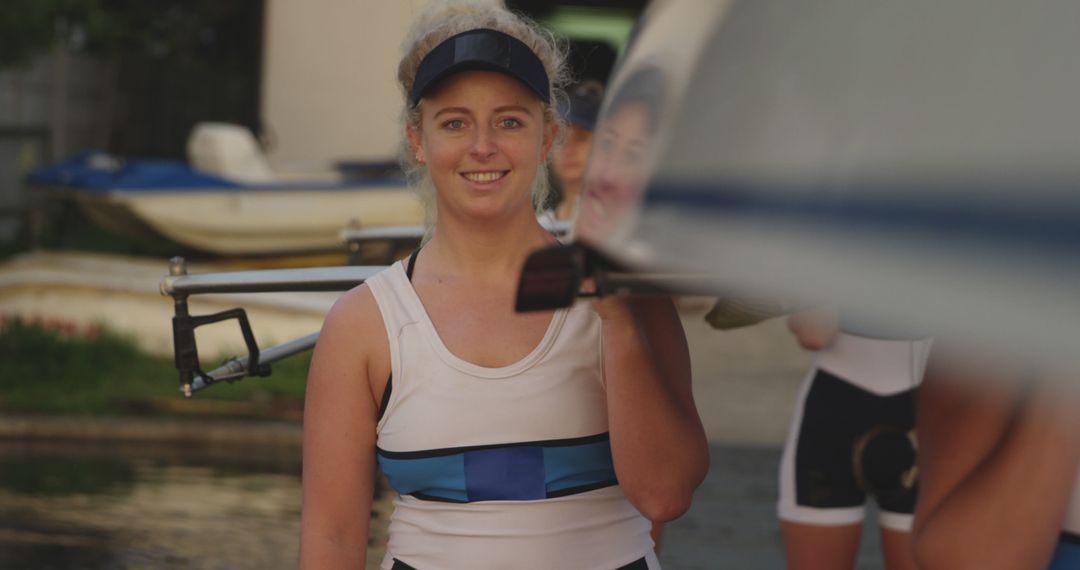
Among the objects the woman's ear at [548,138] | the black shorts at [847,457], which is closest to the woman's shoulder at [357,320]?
the woman's ear at [548,138]

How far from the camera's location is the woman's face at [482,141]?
2.73 metres

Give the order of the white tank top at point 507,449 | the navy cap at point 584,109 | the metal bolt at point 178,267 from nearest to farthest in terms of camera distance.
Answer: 1. the white tank top at point 507,449
2. the metal bolt at point 178,267
3. the navy cap at point 584,109

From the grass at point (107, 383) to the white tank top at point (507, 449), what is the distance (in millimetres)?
7898

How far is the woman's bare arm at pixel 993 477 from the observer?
1.63 metres

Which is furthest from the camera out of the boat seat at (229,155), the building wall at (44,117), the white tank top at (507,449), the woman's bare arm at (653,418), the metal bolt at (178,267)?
the building wall at (44,117)

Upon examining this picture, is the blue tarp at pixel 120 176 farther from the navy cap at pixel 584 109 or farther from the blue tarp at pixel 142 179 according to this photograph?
the navy cap at pixel 584 109

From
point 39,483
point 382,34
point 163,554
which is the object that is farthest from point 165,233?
point 163,554

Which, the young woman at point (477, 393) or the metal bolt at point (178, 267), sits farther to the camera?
the metal bolt at point (178, 267)

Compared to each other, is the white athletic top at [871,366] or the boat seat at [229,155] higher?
the boat seat at [229,155]

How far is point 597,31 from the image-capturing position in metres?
21.9

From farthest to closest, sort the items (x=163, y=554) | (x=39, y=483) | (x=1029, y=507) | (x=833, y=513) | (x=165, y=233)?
(x=165, y=233)
(x=39, y=483)
(x=163, y=554)
(x=833, y=513)
(x=1029, y=507)

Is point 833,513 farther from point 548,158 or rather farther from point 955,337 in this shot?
point 955,337

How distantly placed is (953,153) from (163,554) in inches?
274

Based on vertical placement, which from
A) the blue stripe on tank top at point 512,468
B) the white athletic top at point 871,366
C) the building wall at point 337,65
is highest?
the building wall at point 337,65
